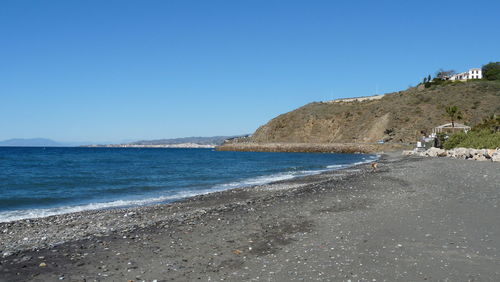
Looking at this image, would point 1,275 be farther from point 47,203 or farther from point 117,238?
point 47,203

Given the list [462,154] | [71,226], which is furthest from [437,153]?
[71,226]

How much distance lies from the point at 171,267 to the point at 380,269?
417cm

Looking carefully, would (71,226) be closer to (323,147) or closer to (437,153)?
(437,153)

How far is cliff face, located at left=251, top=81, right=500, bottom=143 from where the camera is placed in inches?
3871

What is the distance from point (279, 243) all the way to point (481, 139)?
46.2 metres

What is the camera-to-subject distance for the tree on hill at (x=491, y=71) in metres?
137

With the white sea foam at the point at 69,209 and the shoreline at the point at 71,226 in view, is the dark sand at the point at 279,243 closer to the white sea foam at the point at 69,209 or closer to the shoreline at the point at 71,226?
the shoreline at the point at 71,226

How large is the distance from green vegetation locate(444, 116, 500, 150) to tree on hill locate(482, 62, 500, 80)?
309ft

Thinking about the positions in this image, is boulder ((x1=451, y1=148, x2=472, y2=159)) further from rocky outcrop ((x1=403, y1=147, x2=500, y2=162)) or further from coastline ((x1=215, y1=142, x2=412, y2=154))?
coastline ((x1=215, y1=142, x2=412, y2=154))

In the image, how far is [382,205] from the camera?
49.4 feet

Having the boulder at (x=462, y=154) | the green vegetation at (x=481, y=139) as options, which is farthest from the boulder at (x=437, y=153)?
the boulder at (x=462, y=154)

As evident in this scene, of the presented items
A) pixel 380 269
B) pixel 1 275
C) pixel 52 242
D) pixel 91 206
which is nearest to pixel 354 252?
pixel 380 269

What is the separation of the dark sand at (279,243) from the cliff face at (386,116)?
88.5m

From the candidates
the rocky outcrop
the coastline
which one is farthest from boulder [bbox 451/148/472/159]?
the coastline
